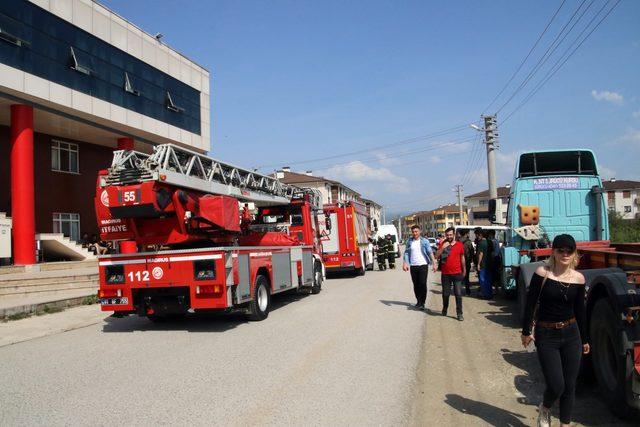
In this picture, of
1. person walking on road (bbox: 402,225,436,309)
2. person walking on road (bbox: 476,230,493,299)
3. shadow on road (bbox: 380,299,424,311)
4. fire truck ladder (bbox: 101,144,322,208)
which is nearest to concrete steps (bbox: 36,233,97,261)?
fire truck ladder (bbox: 101,144,322,208)

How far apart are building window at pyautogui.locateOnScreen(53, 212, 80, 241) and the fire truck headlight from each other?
18.7m

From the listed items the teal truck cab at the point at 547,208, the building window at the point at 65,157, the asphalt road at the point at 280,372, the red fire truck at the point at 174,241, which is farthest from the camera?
the building window at the point at 65,157

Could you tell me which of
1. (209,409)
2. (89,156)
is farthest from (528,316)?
(89,156)

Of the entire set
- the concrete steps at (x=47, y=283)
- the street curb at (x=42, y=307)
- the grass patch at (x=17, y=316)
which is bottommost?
the grass patch at (x=17, y=316)

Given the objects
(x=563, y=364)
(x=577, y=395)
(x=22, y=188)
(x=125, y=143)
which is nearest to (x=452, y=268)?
(x=577, y=395)

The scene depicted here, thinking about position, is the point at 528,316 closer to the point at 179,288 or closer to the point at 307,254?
the point at 179,288

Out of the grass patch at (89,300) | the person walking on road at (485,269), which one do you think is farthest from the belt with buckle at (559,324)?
the grass patch at (89,300)

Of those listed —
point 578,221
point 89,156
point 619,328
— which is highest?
point 89,156

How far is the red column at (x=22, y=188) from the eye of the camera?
797 inches

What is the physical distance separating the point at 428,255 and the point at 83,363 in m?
7.15

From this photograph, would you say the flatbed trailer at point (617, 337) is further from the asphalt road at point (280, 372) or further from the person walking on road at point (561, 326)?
the person walking on road at point (561, 326)

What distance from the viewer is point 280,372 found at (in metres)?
6.26

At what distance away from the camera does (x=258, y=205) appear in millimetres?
15102

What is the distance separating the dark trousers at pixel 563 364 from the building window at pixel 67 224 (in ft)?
87.1
